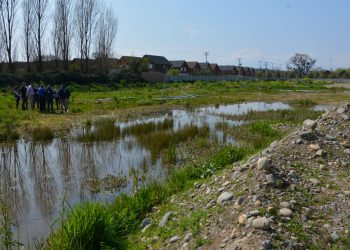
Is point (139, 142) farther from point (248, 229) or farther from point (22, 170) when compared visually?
point (248, 229)

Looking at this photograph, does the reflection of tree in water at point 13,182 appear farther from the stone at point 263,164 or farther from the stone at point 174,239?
the stone at point 263,164

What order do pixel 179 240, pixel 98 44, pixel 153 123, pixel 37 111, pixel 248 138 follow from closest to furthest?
1. pixel 179 240
2. pixel 248 138
3. pixel 153 123
4. pixel 37 111
5. pixel 98 44

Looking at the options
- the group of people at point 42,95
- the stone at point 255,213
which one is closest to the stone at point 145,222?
the stone at point 255,213

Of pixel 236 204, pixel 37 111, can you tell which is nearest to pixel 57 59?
pixel 37 111

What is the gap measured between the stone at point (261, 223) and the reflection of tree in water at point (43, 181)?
184 inches

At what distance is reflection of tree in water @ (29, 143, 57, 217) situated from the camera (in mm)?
8930

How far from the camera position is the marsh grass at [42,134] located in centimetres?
1664

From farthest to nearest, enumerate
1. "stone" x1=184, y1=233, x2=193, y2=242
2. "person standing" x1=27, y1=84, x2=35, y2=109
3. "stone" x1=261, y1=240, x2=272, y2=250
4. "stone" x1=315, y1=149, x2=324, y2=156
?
"person standing" x1=27, y1=84, x2=35, y2=109
"stone" x1=315, y1=149, x2=324, y2=156
"stone" x1=184, y1=233, x2=193, y2=242
"stone" x1=261, y1=240, x2=272, y2=250

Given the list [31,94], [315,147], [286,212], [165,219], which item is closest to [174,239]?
[165,219]

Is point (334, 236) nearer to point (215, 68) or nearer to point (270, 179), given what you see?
point (270, 179)

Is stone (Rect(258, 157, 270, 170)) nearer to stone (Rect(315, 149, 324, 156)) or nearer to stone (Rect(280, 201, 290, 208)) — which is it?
stone (Rect(280, 201, 290, 208))

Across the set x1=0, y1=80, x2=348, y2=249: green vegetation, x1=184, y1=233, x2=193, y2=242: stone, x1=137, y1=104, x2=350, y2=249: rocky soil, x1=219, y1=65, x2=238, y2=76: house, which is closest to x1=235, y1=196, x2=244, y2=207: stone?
x1=137, y1=104, x2=350, y2=249: rocky soil

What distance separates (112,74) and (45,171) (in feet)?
163

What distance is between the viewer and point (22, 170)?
11.9m
